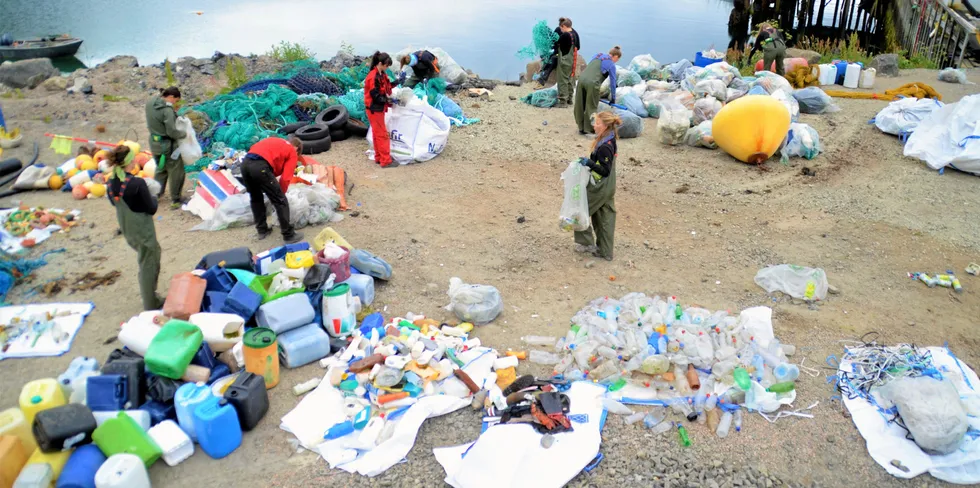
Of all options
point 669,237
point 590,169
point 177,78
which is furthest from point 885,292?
point 177,78

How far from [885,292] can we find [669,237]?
7.01 ft

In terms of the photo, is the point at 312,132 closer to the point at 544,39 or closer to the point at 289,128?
the point at 289,128

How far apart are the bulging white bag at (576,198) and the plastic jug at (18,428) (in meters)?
4.58

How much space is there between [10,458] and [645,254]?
5.54 m

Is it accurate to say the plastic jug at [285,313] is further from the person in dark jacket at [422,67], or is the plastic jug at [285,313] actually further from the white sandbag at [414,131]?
the person in dark jacket at [422,67]

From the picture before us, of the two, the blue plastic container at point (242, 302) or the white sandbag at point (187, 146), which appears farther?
the white sandbag at point (187, 146)

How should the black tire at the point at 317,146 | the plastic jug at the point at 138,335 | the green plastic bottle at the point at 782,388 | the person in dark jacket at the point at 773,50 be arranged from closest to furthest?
the green plastic bottle at the point at 782,388
the plastic jug at the point at 138,335
the black tire at the point at 317,146
the person in dark jacket at the point at 773,50

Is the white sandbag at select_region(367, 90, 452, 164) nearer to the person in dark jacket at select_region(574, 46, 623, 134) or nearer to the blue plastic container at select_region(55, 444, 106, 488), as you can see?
the person in dark jacket at select_region(574, 46, 623, 134)

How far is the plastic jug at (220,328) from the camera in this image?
16.0ft

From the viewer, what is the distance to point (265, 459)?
13.8ft

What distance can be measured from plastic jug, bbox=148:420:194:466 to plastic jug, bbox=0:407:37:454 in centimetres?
73

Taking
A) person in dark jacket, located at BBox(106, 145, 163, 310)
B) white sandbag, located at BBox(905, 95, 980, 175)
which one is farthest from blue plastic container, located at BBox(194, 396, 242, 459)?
white sandbag, located at BBox(905, 95, 980, 175)

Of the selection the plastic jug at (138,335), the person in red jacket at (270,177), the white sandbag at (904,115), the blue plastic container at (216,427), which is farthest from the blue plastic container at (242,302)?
the white sandbag at (904,115)

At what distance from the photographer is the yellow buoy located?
888 cm
